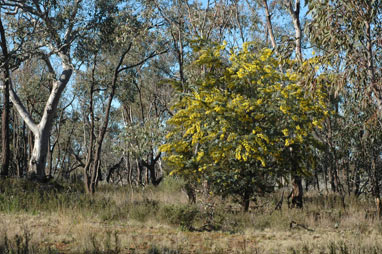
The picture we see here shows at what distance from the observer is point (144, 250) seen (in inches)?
231

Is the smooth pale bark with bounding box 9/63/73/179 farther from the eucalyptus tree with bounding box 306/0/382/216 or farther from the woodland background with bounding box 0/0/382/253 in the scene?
the eucalyptus tree with bounding box 306/0/382/216

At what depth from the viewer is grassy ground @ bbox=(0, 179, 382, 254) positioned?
232 inches

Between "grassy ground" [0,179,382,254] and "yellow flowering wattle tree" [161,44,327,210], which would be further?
"yellow flowering wattle tree" [161,44,327,210]

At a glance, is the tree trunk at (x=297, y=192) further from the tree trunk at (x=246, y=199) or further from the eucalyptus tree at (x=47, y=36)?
the eucalyptus tree at (x=47, y=36)

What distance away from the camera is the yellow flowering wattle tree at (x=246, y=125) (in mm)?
10133

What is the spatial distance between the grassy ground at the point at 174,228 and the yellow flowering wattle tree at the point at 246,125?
87 cm

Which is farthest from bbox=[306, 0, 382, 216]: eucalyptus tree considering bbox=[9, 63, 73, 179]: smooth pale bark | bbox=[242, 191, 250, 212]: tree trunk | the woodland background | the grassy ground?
bbox=[9, 63, 73, 179]: smooth pale bark

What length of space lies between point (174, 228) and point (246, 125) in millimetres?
3651

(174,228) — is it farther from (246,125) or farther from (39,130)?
(39,130)

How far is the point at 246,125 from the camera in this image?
10.4m

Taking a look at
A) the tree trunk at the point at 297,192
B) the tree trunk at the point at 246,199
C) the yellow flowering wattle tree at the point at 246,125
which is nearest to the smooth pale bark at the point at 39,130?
the yellow flowering wattle tree at the point at 246,125

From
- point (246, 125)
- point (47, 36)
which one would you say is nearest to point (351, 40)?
point (246, 125)

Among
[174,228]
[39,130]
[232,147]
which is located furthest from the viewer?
[39,130]

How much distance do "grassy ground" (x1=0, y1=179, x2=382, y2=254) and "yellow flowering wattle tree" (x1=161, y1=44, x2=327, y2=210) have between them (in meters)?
0.87
